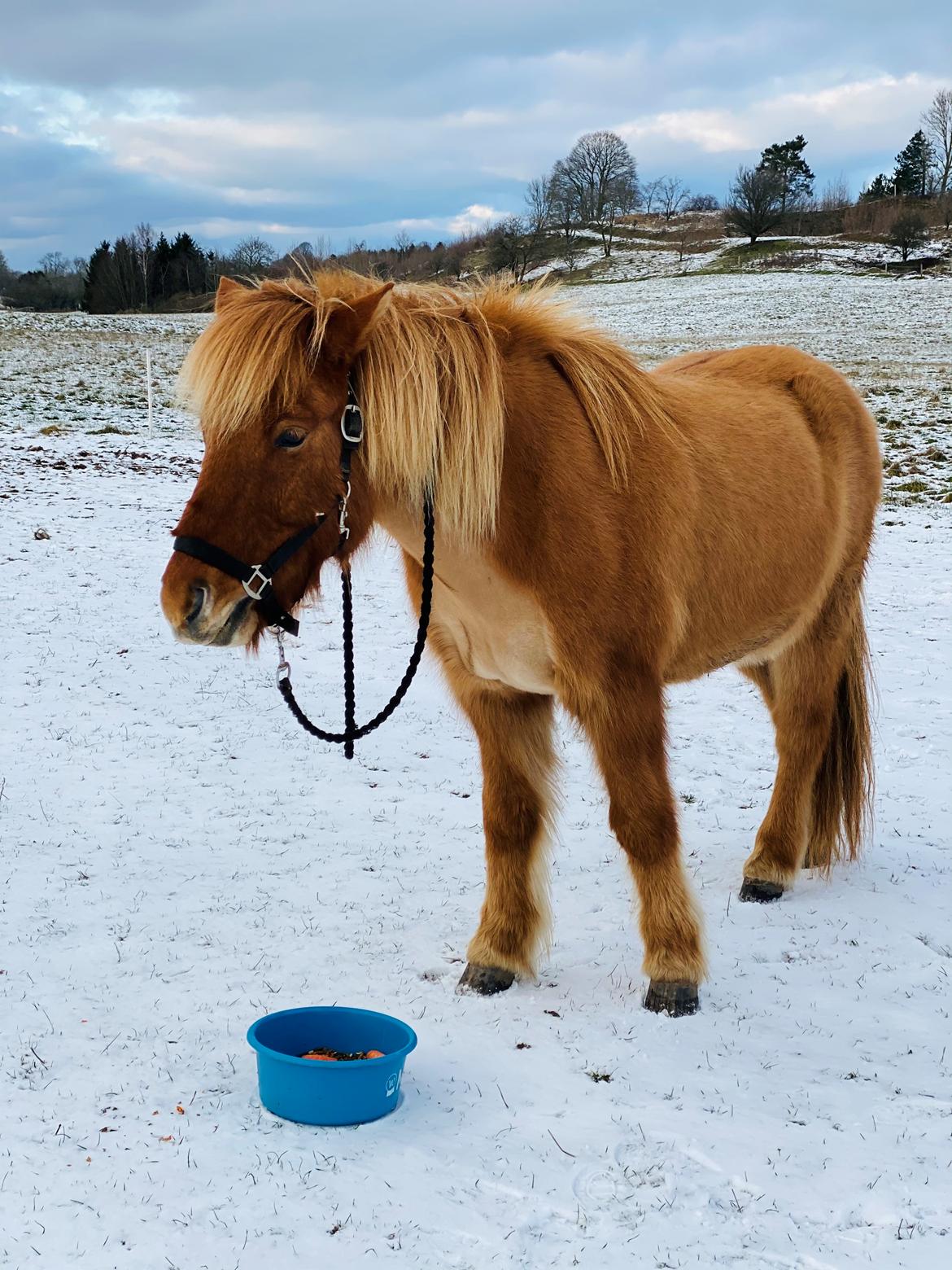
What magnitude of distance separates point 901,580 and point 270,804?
650cm

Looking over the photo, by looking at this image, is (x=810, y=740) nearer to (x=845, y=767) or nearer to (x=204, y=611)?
(x=845, y=767)

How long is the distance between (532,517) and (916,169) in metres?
84.4

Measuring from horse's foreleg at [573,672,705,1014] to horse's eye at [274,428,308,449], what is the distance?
1.16 metres

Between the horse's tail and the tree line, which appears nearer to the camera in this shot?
the horse's tail

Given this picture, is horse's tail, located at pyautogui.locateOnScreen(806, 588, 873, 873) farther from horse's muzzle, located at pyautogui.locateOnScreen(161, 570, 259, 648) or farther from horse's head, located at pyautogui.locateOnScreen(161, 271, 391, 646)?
horse's muzzle, located at pyautogui.locateOnScreen(161, 570, 259, 648)

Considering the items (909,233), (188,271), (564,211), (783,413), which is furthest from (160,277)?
(783,413)

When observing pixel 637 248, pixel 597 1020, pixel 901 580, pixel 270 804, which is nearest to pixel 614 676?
pixel 597 1020

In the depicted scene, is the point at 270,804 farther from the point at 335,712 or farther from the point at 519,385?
the point at 519,385

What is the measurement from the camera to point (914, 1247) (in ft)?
7.95

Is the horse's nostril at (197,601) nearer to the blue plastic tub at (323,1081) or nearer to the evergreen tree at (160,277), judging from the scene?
the blue plastic tub at (323,1081)

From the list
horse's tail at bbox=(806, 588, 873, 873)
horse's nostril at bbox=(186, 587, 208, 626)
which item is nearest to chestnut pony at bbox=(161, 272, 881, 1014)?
horse's nostril at bbox=(186, 587, 208, 626)

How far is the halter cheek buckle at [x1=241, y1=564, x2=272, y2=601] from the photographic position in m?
2.68

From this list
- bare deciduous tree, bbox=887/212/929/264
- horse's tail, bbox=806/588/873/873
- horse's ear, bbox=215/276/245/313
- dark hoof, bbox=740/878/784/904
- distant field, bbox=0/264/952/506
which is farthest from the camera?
bare deciduous tree, bbox=887/212/929/264

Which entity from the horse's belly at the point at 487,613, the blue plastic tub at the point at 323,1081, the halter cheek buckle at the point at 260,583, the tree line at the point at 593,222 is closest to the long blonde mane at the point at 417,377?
the horse's belly at the point at 487,613
